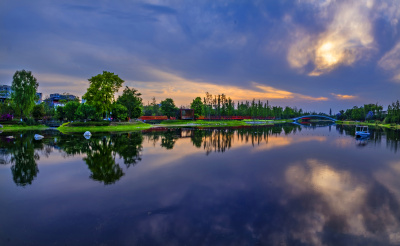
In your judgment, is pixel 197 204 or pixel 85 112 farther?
pixel 85 112

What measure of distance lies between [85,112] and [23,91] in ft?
71.8

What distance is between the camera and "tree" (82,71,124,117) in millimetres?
61906

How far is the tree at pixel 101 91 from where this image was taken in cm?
6191

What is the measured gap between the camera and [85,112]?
6369 centimetres

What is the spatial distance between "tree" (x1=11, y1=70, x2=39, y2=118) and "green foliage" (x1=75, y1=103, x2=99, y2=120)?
1656cm

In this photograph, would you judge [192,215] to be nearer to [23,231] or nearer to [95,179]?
[23,231]

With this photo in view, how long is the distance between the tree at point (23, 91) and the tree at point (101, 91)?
Answer: 1992 centimetres

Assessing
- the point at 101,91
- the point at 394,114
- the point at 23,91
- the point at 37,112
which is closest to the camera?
the point at 101,91

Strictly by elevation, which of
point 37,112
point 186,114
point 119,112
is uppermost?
point 119,112

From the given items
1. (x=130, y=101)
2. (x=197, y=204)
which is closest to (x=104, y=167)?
(x=197, y=204)

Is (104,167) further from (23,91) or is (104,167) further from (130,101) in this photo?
(23,91)

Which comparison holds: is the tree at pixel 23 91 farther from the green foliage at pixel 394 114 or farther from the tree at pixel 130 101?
the green foliage at pixel 394 114

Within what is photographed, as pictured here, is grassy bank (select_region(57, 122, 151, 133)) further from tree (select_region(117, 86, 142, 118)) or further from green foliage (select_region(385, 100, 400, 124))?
green foliage (select_region(385, 100, 400, 124))

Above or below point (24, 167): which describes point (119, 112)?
above
